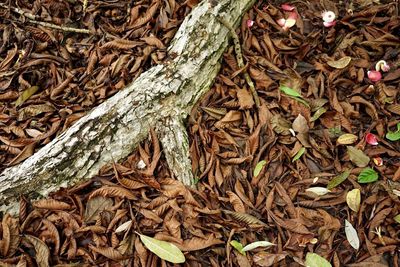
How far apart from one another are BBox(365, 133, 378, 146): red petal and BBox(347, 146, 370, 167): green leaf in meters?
0.10

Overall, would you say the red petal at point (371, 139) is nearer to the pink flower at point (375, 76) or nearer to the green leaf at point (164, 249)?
the pink flower at point (375, 76)

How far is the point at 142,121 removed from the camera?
269cm

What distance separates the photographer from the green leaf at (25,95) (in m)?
3.02

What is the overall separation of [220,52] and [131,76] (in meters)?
0.70

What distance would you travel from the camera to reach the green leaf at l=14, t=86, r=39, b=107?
3023 millimetres

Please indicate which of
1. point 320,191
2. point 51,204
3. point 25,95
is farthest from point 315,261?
point 25,95

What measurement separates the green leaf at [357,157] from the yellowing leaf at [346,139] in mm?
42

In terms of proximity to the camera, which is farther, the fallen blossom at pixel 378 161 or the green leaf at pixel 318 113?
the green leaf at pixel 318 113

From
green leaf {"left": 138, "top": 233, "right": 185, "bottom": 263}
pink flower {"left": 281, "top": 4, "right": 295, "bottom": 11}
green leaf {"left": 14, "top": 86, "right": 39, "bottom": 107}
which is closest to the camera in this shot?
green leaf {"left": 138, "top": 233, "right": 185, "bottom": 263}

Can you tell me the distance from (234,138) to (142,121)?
2.15 ft

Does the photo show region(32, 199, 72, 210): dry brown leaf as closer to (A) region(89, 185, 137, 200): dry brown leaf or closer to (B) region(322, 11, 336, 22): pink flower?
(A) region(89, 185, 137, 200): dry brown leaf

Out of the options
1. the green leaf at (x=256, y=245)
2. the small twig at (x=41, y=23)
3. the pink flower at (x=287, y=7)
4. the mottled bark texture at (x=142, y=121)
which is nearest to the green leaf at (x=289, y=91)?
the mottled bark texture at (x=142, y=121)

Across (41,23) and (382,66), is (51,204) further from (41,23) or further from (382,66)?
(382,66)

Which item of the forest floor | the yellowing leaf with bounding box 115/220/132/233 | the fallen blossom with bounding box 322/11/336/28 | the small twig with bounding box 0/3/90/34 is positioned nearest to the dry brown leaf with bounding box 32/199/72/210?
the forest floor
